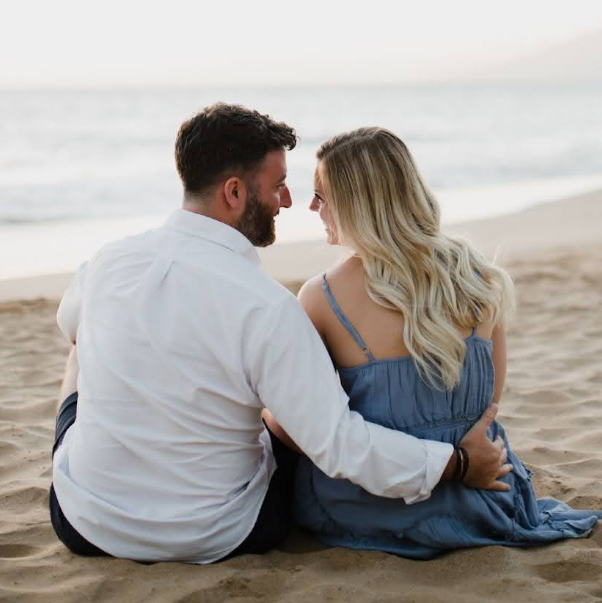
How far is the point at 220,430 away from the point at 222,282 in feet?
1.41

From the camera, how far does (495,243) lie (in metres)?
9.77

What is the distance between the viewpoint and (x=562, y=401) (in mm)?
4273

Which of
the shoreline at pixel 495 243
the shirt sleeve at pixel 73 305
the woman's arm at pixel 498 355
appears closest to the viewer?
the shirt sleeve at pixel 73 305

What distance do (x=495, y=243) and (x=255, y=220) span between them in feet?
24.9

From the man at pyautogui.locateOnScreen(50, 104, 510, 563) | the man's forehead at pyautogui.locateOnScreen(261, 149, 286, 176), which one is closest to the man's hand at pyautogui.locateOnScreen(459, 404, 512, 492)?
the man at pyautogui.locateOnScreen(50, 104, 510, 563)

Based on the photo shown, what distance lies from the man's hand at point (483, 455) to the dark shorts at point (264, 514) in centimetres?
57

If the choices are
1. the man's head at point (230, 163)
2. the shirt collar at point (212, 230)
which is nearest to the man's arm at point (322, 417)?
the shirt collar at point (212, 230)

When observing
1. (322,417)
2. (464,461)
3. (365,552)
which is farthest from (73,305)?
(464,461)

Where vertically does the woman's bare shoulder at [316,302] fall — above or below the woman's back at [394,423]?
above

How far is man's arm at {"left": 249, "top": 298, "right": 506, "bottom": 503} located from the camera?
227 centimetres

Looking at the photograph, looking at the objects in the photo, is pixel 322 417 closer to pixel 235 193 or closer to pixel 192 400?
pixel 192 400

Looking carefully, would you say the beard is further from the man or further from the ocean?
the ocean

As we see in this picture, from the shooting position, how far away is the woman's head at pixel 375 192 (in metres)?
2.63

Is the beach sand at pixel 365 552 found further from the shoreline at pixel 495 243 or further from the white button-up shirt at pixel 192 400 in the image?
the shoreline at pixel 495 243
